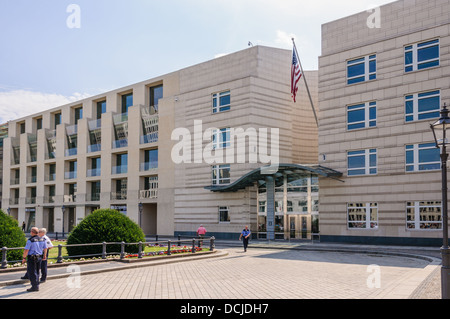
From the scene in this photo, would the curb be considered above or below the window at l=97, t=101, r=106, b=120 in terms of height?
below

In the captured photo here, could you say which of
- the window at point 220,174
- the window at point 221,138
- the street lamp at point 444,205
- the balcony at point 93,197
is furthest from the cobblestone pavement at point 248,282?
the balcony at point 93,197

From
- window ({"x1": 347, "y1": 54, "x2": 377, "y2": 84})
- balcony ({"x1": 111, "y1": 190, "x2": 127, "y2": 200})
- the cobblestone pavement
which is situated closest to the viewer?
the cobblestone pavement

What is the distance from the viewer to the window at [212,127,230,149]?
129 feet

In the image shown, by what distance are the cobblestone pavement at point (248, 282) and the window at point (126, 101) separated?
35563 millimetres

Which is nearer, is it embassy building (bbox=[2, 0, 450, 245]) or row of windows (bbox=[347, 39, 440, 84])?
row of windows (bbox=[347, 39, 440, 84])

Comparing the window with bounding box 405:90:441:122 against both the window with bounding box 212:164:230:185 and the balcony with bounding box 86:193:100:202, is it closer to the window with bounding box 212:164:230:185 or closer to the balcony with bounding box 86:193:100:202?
the window with bounding box 212:164:230:185

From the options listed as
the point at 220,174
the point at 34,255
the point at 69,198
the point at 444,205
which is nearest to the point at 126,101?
the point at 69,198

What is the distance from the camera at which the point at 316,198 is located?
116 ft

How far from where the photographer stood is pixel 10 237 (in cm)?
1750

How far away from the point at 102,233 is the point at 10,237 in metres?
3.95

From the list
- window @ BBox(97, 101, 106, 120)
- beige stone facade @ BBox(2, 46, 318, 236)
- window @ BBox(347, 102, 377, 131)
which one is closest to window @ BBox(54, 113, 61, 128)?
beige stone facade @ BBox(2, 46, 318, 236)

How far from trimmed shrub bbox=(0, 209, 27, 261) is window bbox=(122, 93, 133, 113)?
35.2 metres

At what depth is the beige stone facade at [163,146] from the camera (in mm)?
38938

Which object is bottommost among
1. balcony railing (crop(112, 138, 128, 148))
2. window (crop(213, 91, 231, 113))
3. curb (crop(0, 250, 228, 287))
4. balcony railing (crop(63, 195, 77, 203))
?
curb (crop(0, 250, 228, 287))
